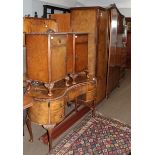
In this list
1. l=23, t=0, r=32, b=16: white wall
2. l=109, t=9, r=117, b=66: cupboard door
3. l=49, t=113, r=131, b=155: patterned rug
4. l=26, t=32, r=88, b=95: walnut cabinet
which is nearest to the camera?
l=26, t=32, r=88, b=95: walnut cabinet

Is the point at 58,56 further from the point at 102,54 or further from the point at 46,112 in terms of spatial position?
the point at 102,54

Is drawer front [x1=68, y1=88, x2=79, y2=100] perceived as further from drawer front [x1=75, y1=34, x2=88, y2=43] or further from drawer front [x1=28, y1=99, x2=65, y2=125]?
drawer front [x1=75, y1=34, x2=88, y2=43]

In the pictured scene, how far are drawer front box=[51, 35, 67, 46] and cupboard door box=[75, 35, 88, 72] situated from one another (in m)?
0.35

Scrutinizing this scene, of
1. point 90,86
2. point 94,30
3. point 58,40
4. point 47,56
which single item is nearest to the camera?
point 47,56

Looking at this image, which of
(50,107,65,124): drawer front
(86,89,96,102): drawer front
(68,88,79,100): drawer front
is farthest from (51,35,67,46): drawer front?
(86,89,96,102): drawer front

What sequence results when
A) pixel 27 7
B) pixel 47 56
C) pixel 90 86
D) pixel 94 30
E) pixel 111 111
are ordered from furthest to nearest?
1. pixel 27 7
2. pixel 111 111
3. pixel 94 30
4. pixel 90 86
5. pixel 47 56

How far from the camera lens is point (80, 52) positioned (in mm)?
2971

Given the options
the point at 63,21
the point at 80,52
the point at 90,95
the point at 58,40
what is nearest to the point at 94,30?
the point at 63,21

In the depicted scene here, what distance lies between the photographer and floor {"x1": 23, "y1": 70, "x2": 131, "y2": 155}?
256cm

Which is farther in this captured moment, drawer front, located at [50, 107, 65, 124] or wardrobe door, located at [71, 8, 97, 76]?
wardrobe door, located at [71, 8, 97, 76]

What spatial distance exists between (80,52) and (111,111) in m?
1.35

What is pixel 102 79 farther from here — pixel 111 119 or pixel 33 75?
→ pixel 33 75

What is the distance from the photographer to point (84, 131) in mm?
2955
